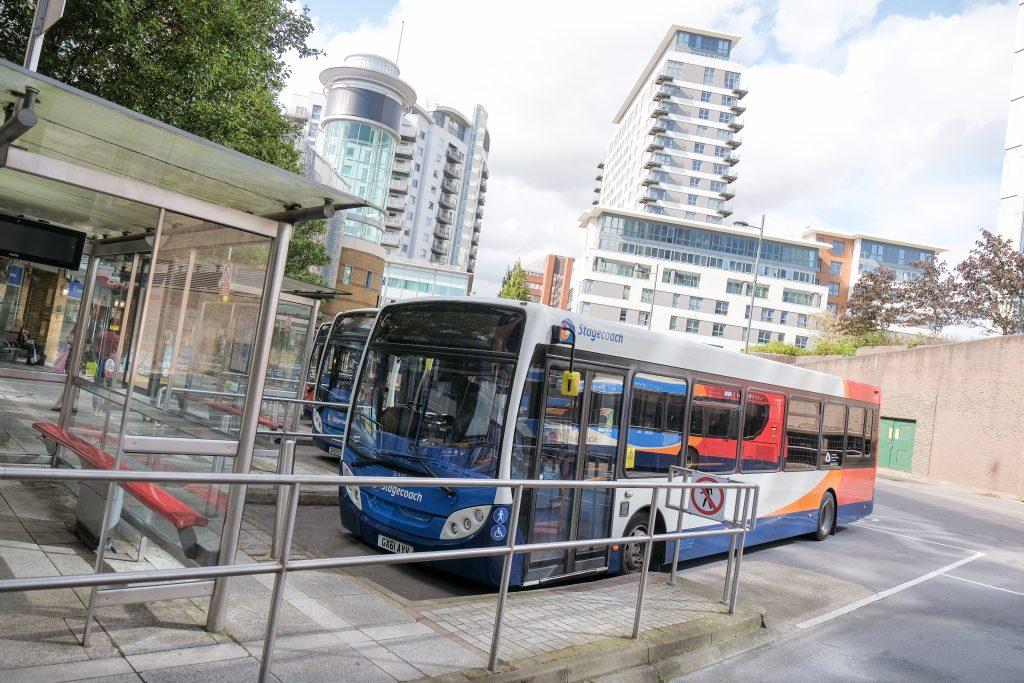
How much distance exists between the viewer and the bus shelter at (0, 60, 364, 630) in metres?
4.09

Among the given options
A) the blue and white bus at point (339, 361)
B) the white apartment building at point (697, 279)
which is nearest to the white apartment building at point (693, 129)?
the white apartment building at point (697, 279)

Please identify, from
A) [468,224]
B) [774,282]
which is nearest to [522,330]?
[774,282]

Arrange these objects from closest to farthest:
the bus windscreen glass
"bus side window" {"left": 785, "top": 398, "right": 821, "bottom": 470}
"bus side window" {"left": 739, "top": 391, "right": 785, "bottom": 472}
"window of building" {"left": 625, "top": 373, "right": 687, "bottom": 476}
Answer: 1. the bus windscreen glass
2. "window of building" {"left": 625, "top": 373, "right": 687, "bottom": 476}
3. "bus side window" {"left": 739, "top": 391, "right": 785, "bottom": 472}
4. "bus side window" {"left": 785, "top": 398, "right": 821, "bottom": 470}

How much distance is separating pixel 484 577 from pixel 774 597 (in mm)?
3585

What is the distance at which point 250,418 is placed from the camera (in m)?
4.72

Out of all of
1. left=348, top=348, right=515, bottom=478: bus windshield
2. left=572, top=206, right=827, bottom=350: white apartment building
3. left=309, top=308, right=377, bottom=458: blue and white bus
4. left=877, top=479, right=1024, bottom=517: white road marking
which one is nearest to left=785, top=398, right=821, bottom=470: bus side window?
left=348, top=348, right=515, bottom=478: bus windshield

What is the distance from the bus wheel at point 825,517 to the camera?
12445 mm

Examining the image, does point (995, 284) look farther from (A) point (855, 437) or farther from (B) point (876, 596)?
(B) point (876, 596)

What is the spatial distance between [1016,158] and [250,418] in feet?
201

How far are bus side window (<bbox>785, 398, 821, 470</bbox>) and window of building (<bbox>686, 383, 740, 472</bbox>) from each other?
1.75m

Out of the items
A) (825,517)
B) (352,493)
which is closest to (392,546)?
(352,493)

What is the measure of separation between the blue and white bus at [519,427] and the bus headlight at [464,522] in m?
0.01

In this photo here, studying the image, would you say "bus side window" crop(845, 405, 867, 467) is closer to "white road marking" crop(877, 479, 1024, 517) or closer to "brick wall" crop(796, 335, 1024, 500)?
"white road marking" crop(877, 479, 1024, 517)

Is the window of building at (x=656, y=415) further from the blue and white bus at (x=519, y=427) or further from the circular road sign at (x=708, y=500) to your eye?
the circular road sign at (x=708, y=500)
